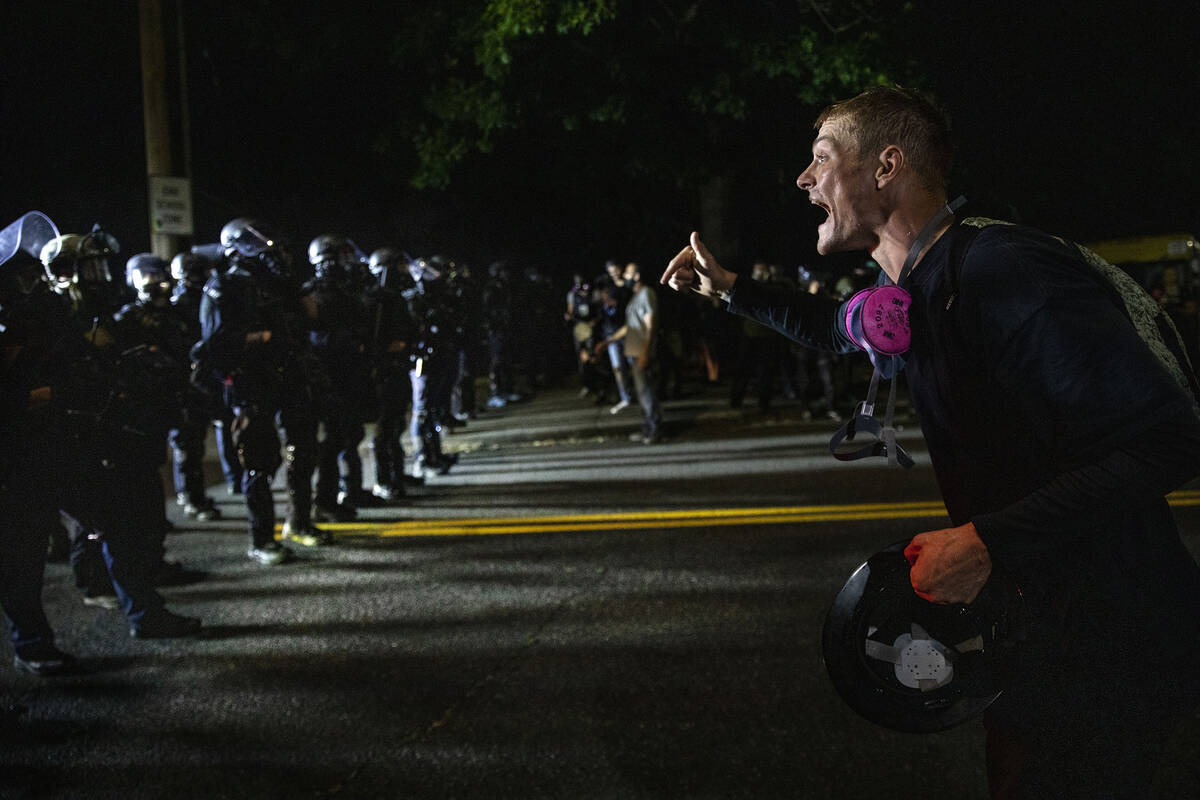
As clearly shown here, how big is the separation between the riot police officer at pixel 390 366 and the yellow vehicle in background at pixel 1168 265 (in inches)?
522

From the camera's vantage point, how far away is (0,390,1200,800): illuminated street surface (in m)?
3.98

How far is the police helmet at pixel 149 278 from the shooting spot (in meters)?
8.08

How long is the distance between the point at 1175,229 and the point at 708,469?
30909 millimetres

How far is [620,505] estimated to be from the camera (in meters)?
9.12

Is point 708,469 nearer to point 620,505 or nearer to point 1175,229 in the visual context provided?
point 620,505

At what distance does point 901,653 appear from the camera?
2160 mm

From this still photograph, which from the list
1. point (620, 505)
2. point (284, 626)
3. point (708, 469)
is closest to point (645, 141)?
point (708, 469)

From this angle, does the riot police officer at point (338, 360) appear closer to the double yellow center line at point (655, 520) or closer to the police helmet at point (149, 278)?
the double yellow center line at point (655, 520)

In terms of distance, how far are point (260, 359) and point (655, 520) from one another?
2965 millimetres

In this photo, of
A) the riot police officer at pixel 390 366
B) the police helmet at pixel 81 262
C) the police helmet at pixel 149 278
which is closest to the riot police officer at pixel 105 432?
the police helmet at pixel 81 262

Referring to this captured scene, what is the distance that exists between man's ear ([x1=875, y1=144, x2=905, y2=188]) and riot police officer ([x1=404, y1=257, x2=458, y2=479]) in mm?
8403

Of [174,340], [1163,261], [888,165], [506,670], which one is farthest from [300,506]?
[1163,261]

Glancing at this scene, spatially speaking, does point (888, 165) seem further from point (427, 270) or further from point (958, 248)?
point (427, 270)

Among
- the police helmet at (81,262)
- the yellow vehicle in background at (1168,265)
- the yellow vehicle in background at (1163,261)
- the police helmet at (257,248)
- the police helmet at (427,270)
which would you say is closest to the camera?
the police helmet at (81,262)
